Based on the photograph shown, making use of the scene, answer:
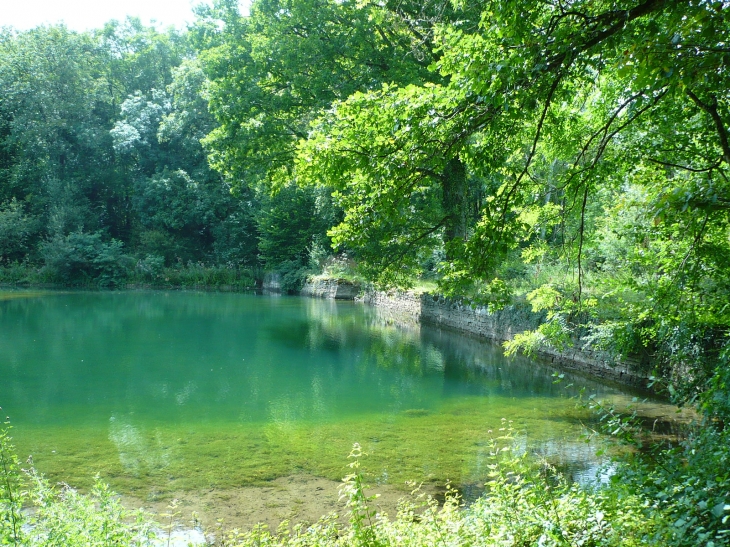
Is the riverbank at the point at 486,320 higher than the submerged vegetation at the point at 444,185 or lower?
lower

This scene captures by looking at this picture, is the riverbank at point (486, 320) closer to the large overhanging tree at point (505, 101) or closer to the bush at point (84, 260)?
the large overhanging tree at point (505, 101)

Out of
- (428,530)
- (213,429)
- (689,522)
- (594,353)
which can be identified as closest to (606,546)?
(689,522)

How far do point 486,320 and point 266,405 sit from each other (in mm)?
7907

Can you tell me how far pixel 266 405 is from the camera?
9.02 m

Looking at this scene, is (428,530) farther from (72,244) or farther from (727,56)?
(72,244)

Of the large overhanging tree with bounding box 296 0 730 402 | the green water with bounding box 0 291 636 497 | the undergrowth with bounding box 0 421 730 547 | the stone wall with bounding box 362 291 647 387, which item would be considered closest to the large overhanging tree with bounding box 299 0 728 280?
the large overhanging tree with bounding box 296 0 730 402

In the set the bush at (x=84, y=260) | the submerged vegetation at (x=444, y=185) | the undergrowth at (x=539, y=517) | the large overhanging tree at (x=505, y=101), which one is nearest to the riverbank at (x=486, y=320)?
the submerged vegetation at (x=444, y=185)

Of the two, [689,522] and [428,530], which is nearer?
[689,522]

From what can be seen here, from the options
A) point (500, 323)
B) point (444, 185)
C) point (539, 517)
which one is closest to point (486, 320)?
point (500, 323)

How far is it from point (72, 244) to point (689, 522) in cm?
3269

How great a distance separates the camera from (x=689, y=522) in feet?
8.57

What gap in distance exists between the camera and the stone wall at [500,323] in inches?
409

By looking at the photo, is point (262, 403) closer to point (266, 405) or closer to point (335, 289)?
point (266, 405)

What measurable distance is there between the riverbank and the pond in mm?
515
